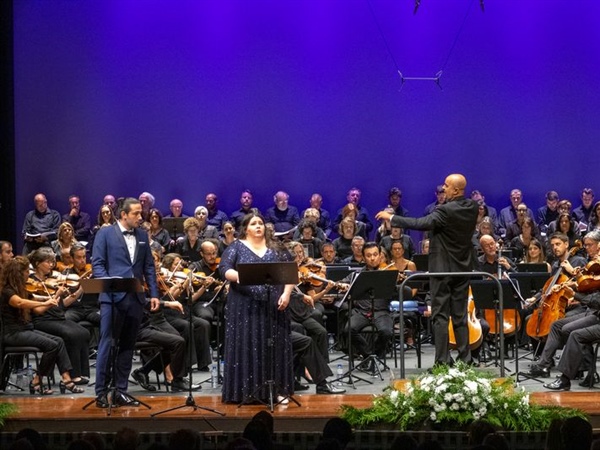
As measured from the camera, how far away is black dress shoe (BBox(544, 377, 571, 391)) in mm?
8727

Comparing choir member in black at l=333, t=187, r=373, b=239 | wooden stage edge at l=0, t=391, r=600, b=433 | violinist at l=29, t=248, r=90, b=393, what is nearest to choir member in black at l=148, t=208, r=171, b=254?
choir member in black at l=333, t=187, r=373, b=239

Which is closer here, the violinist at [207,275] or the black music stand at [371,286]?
the black music stand at [371,286]

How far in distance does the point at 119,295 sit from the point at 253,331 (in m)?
1.13

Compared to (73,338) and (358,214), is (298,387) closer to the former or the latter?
(73,338)

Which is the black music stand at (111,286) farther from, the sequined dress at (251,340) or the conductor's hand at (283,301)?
the conductor's hand at (283,301)

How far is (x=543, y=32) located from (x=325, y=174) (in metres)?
4.39

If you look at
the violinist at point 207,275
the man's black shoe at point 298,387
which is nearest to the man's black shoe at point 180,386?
the man's black shoe at point 298,387

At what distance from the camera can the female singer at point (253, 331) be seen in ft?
26.0

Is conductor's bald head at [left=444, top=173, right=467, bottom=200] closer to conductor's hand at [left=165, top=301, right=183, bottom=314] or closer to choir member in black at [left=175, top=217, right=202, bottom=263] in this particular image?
conductor's hand at [left=165, top=301, right=183, bottom=314]

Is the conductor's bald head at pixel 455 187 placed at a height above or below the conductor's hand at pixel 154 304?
above

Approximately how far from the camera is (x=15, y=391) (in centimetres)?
939

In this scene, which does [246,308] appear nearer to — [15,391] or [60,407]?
[60,407]

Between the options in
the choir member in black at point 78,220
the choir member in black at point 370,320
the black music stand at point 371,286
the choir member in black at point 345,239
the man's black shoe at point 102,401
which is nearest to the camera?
the man's black shoe at point 102,401

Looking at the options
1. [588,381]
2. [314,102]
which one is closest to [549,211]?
[314,102]
